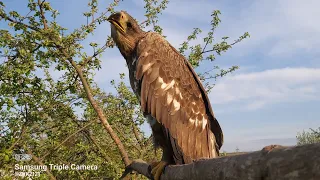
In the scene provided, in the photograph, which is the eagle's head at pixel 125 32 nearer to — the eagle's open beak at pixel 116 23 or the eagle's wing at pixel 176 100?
the eagle's open beak at pixel 116 23

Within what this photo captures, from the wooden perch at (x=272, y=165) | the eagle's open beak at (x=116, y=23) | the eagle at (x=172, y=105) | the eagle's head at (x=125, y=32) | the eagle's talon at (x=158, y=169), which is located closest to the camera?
the wooden perch at (x=272, y=165)

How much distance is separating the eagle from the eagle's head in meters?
0.25

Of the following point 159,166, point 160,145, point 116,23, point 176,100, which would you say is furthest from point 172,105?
point 116,23

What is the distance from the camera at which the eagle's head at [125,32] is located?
441cm

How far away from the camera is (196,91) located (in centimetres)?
405

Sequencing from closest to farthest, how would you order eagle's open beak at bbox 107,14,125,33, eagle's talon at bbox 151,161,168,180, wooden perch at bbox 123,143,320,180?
1. wooden perch at bbox 123,143,320,180
2. eagle's talon at bbox 151,161,168,180
3. eagle's open beak at bbox 107,14,125,33

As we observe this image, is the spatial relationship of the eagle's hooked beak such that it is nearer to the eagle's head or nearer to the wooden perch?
the eagle's head

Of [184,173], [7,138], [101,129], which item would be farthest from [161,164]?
[101,129]

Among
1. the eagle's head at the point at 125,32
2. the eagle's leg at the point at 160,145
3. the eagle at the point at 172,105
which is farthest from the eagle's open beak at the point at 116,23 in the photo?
the eagle's leg at the point at 160,145

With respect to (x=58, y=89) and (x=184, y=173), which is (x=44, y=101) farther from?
(x=184, y=173)

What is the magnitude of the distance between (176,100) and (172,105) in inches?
3.9

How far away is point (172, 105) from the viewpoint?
385 cm

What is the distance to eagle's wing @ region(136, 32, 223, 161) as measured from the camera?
3.77 meters

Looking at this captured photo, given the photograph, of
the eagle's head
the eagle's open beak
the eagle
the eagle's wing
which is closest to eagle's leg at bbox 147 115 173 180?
the eagle
